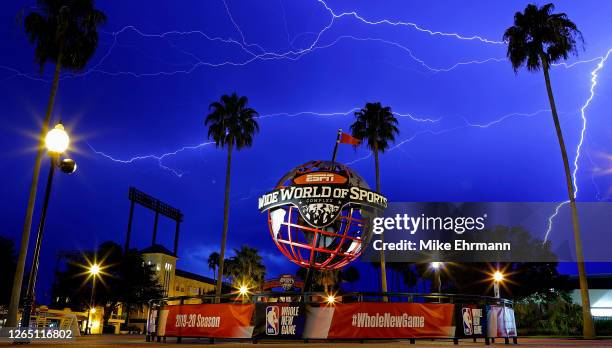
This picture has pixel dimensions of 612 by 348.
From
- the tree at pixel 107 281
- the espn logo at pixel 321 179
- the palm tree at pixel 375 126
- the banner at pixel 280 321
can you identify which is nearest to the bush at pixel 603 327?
the palm tree at pixel 375 126

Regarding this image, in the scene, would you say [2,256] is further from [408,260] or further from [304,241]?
[408,260]

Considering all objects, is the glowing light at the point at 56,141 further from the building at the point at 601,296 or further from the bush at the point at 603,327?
the building at the point at 601,296

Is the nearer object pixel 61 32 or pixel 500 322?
pixel 500 322

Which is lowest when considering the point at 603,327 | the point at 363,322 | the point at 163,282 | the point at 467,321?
the point at 603,327

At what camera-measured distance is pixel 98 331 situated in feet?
129

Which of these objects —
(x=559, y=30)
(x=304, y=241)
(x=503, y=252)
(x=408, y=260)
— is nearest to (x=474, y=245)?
(x=503, y=252)

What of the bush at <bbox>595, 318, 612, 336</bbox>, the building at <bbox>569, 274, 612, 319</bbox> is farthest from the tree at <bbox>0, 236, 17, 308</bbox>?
the building at <bbox>569, 274, 612, 319</bbox>

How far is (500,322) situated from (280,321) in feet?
26.2

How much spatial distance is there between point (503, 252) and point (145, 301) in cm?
4128

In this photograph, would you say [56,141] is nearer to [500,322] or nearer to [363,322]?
[363,322]

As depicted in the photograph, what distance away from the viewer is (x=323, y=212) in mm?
19000

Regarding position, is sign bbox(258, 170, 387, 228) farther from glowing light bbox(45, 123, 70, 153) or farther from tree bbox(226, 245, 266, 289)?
tree bbox(226, 245, 266, 289)

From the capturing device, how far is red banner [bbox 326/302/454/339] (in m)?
15.0

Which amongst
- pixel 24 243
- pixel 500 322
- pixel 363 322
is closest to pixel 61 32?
→ pixel 24 243
